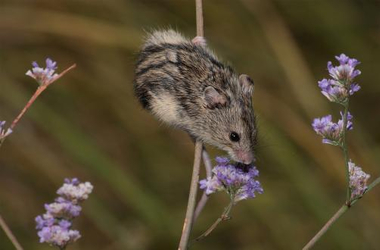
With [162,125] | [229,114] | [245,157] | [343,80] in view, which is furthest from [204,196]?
[162,125]

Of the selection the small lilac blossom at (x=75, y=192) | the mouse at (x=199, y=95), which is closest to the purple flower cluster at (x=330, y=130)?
the small lilac blossom at (x=75, y=192)

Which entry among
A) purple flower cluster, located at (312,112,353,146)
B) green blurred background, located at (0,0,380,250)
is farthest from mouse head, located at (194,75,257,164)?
green blurred background, located at (0,0,380,250)

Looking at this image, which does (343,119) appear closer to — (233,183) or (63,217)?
(233,183)

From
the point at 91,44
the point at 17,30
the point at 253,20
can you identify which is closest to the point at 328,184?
the point at 253,20

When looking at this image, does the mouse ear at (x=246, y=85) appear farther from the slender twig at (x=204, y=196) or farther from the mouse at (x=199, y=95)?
the slender twig at (x=204, y=196)

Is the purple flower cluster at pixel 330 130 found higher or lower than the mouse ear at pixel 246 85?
lower

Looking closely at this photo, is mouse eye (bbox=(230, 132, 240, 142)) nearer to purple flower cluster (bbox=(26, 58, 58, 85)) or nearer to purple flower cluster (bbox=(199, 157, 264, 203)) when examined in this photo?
purple flower cluster (bbox=(199, 157, 264, 203))

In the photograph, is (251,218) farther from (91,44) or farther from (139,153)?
(91,44)
